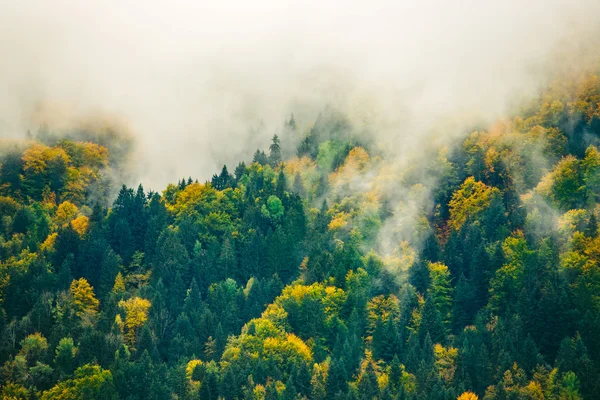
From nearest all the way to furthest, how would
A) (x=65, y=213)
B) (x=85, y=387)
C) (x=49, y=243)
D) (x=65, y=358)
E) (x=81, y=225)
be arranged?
1. (x=85, y=387)
2. (x=65, y=358)
3. (x=49, y=243)
4. (x=81, y=225)
5. (x=65, y=213)

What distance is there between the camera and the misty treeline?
144 metres

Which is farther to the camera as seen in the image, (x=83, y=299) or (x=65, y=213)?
(x=65, y=213)

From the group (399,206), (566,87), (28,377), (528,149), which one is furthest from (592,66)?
(28,377)

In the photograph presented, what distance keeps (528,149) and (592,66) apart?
1948cm

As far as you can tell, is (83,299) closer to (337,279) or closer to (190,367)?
(190,367)

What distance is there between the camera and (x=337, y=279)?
167m

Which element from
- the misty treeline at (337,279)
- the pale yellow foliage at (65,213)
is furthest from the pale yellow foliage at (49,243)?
the pale yellow foliage at (65,213)

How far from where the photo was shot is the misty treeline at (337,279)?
144 meters

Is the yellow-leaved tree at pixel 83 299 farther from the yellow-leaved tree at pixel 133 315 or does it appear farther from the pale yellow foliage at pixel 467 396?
the pale yellow foliage at pixel 467 396

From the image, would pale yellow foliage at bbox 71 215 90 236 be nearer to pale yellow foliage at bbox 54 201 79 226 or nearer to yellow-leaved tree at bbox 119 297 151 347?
pale yellow foliage at bbox 54 201 79 226

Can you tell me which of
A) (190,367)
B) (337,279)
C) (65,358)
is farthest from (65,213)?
(190,367)

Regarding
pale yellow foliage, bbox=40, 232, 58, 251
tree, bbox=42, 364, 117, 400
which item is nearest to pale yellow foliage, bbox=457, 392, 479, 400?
tree, bbox=42, 364, 117, 400

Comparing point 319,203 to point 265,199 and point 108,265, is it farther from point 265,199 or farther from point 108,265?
point 108,265

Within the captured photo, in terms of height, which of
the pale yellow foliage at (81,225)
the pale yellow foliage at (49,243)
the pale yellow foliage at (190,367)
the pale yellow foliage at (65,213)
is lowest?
the pale yellow foliage at (190,367)
